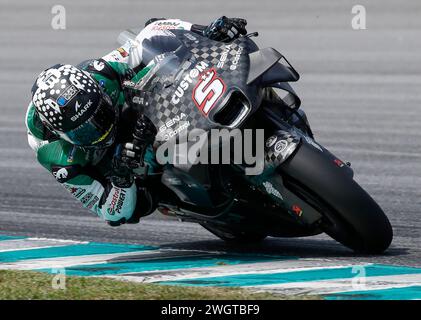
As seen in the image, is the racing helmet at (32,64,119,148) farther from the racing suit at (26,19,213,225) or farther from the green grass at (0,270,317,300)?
the green grass at (0,270,317,300)

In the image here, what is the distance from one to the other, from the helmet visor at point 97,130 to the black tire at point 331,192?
108 centimetres

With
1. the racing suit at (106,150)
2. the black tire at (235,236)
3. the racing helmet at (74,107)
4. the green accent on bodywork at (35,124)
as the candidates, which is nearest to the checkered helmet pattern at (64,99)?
the racing helmet at (74,107)

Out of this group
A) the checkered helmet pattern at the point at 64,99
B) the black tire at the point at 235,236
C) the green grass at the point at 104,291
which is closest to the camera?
the green grass at the point at 104,291

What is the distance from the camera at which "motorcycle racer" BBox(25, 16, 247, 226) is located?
6.61 metres

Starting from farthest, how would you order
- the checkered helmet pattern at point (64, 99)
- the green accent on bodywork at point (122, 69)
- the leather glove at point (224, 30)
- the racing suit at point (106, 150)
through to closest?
the green accent on bodywork at point (122, 69) < the racing suit at point (106, 150) < the leather glove at point (224, 30) < the checkered helmet pattern at point (64, 99)

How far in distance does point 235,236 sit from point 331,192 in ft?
4.95

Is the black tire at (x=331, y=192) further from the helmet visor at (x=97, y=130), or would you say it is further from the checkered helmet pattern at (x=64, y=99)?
the checkered helmet pattern at (x=64, y=99)

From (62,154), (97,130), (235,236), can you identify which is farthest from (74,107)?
(235,236)

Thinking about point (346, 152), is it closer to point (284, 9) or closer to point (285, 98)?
point (285, 98)

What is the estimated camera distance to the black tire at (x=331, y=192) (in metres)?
6.39

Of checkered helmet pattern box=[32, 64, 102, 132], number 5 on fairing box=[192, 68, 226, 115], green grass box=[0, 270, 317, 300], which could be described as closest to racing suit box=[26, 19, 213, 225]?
checkered helmet pattern box=[32, 64, 102, 132]

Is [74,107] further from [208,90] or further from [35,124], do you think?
[208,90]

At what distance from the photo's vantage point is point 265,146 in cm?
651
